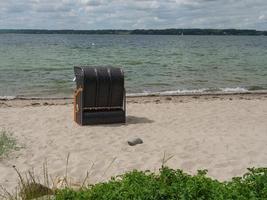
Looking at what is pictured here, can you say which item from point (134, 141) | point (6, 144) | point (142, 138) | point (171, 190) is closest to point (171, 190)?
point (171, 190)

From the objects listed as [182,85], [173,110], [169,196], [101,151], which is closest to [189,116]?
[173,110]

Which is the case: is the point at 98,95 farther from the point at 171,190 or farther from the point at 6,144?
the point at 171,190

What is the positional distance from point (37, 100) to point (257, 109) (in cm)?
641

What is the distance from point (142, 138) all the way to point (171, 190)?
16.8ft

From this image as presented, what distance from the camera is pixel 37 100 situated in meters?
14.7

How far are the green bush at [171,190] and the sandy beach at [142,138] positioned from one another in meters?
2.45

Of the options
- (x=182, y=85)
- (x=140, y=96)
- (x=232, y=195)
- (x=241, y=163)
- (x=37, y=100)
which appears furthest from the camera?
(x=182, y=85)

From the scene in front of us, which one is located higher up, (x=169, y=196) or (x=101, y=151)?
(x=169, y=196)

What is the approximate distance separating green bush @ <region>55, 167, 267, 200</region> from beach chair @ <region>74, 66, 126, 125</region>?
5838mm

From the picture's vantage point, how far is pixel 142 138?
9.05 m

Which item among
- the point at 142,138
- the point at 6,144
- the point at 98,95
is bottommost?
the point at 142,138

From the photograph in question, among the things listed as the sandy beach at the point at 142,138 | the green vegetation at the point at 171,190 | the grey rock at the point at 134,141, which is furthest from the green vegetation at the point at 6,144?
the green vegetation at the point at 171,190

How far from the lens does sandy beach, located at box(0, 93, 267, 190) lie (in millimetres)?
7188

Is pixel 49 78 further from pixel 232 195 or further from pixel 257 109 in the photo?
pixel 232 195
